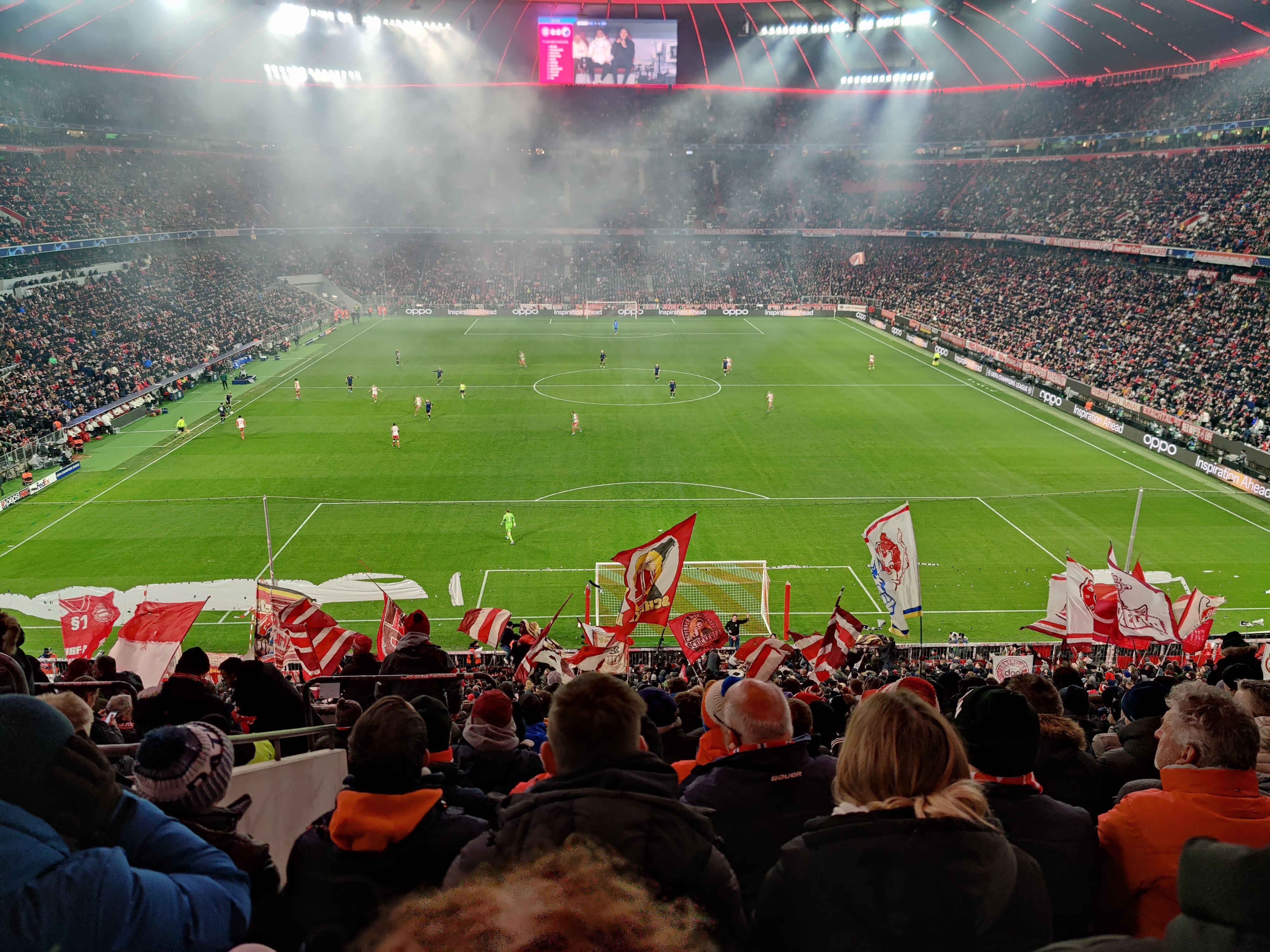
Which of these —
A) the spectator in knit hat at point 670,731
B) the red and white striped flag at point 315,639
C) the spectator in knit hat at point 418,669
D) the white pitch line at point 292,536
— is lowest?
the white pitch line at point 292,536

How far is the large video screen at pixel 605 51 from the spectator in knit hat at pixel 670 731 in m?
97.8

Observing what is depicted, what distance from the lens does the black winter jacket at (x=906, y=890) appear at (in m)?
2.86

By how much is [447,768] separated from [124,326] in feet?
188

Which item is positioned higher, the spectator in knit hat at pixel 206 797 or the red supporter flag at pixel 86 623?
the spectator in knit hat at pixel 206 797

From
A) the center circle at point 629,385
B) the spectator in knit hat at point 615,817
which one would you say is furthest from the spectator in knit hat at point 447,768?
the center circle at point 629,385

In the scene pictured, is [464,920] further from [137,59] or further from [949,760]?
[137,59]

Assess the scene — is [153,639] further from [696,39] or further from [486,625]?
[696,39]

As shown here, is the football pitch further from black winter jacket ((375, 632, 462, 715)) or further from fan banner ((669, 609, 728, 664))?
black winter jacket ((375, 632, 462, 715))

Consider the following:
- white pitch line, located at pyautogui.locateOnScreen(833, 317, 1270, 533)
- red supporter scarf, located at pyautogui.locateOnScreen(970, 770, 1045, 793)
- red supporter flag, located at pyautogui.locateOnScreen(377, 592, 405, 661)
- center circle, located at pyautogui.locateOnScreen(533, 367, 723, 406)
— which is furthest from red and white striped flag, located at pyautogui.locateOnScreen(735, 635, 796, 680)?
center circle, located at pyautogui.locateOnScreen(533, 367, 723, 406)

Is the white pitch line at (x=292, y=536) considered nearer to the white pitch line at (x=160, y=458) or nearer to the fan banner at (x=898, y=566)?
the white pitch line at (x=160, y=458)

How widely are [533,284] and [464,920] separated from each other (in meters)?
88.7

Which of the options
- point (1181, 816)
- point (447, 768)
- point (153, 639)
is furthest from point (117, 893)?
point (153, 639)

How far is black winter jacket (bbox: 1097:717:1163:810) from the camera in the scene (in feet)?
19.1

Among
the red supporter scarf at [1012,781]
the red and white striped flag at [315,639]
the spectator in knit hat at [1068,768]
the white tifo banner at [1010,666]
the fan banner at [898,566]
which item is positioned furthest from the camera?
the fan banner at [898,566]
